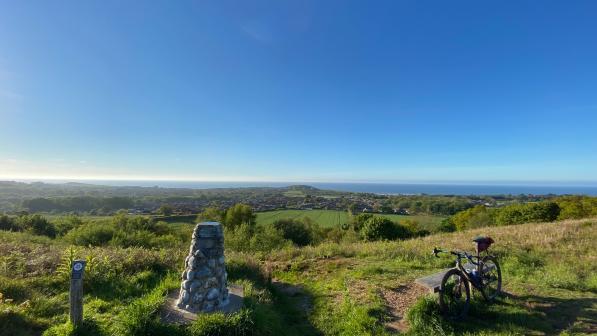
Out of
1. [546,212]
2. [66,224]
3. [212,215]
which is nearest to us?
[546,212]

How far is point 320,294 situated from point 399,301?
2.03m

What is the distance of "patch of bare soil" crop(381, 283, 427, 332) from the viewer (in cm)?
531

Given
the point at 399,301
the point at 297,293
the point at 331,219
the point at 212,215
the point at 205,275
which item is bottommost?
the point at 331,219

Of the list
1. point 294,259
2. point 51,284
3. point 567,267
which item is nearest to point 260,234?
point 294,259

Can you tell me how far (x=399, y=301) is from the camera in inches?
249

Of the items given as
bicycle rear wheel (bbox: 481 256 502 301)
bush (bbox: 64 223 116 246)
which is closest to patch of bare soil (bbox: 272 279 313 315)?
bicycle rear wheel (bbox: 481 256 502 301)

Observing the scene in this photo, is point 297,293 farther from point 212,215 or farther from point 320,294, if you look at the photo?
point 212,215

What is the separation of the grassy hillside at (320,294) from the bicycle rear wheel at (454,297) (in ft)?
0.72

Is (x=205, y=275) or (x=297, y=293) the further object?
(x=297, y=293)

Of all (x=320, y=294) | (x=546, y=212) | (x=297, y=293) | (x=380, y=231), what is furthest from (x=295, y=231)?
(x=320, y=294)

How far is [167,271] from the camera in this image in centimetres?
820

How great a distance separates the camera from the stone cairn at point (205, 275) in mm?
5566

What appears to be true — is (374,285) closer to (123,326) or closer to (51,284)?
(123,326)

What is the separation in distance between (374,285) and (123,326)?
562 centimetres
